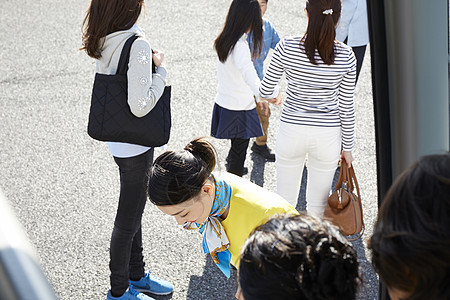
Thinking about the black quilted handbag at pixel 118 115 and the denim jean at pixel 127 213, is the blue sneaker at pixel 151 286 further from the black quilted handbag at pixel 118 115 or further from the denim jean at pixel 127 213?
the black quilted handbag at pixel 118 115

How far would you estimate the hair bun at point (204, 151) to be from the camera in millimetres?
2195

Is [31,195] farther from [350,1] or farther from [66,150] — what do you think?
[350,1]

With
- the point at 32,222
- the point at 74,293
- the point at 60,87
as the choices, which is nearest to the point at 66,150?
the point at 32,222

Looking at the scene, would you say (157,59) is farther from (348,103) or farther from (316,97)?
(348,103)

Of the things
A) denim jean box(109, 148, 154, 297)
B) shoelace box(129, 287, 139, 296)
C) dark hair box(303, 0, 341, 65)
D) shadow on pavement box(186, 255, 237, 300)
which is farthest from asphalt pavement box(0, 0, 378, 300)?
dark hair box(303, 0, 341, 65)

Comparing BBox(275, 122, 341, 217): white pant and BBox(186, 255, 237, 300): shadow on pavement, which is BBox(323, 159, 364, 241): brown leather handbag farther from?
BBox(186, 255, 237, 300): shadow on pavement

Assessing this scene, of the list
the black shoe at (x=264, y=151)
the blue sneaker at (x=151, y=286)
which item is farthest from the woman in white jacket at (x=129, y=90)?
the black shoe at (x=264, y=151)

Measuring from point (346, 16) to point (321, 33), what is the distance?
1.76 metres

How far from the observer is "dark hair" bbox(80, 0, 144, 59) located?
250 cm

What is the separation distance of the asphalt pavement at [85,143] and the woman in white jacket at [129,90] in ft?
1.08

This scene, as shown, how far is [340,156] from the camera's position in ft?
10.8

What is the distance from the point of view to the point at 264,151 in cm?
465

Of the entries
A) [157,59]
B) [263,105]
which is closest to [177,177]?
[157,59]

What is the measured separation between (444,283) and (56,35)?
24.2ft
